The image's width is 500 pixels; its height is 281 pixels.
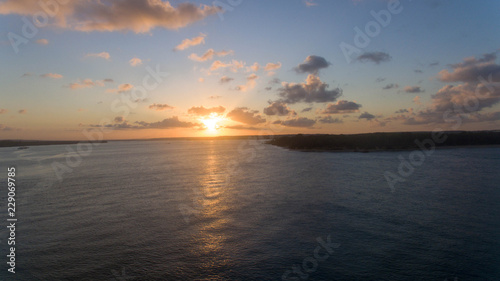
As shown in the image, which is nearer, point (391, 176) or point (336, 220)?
point (336, 220)

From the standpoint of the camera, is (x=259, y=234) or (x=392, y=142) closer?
(x=259, y=234)

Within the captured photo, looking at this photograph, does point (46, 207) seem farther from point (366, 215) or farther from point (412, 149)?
point (412, 149)

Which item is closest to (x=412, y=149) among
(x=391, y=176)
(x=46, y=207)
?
(x=391, y=176)

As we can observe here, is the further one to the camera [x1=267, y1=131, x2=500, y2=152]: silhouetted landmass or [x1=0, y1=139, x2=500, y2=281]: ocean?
[x1=267, y1=131, x2=500, y2=152]: silhouetted landmass

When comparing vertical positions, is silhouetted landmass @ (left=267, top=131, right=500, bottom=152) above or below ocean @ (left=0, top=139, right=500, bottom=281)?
above

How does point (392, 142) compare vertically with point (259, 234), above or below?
above

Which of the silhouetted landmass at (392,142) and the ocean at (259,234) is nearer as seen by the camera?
the ocean at (259,234)

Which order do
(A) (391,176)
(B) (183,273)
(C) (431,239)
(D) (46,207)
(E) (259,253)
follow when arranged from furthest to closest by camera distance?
1. (A) (391,176)
2. (D) (46,207)
3. (C) (431,239)
4. (E) (259,253)
5. (B) (183,273)

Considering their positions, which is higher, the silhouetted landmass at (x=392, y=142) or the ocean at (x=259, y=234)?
the silhouetted landmass at (x=392, y=142)

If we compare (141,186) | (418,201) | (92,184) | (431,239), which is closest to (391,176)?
(418,201)

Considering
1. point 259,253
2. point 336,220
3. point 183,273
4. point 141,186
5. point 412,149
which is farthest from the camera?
point 412,149
